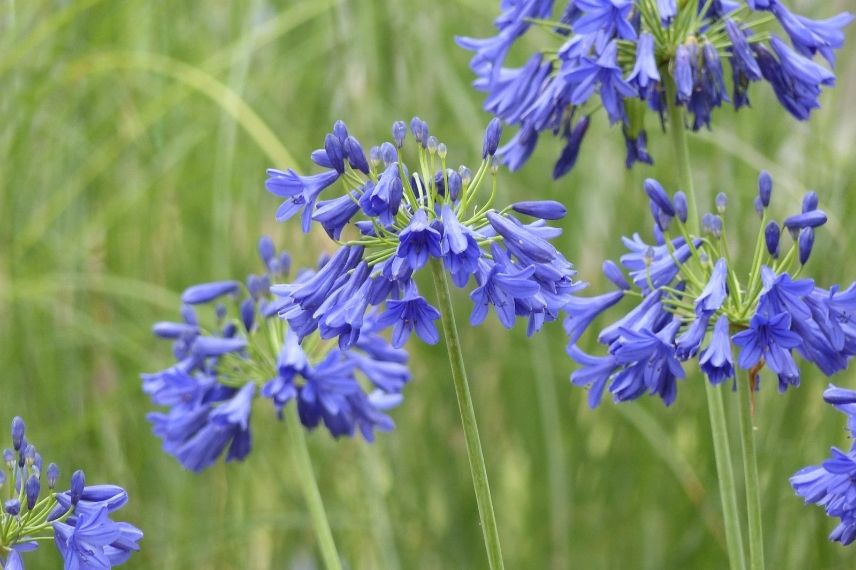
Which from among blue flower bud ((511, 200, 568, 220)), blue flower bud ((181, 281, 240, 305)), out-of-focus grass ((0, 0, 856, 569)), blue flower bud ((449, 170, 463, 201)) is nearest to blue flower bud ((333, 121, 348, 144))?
blue flower bud ((449, 170, 463, 201))

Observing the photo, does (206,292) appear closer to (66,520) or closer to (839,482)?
(66,520)

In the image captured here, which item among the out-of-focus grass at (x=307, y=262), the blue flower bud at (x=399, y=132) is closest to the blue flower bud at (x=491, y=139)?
the blue flower bud at (x=399, y=132)

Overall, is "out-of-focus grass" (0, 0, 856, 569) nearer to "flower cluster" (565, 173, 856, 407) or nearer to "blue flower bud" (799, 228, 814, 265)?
"flower cluster" (565, 173, 856, 407)

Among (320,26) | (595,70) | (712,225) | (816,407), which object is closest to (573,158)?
(595,70)

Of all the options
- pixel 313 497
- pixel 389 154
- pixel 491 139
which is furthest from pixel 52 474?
pixel 491 139

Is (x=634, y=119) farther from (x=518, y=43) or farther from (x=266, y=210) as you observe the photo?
(x=266, y=210)

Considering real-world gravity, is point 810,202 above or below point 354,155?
below

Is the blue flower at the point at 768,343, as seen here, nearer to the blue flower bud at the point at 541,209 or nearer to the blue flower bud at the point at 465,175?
the blue flower bud at the point at 541,209

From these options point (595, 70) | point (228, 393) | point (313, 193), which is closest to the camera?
point (313, 193)
